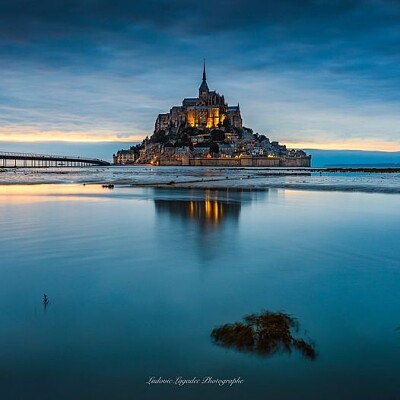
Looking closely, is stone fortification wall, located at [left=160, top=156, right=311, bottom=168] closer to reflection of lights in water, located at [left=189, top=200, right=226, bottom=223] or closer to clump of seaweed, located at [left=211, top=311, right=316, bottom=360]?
reflection of lights in water, located at [left=189, top=200, right=226, bottom=223]

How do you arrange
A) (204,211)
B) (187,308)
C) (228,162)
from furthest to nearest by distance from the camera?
(228,162) < (204,211) < (187,308)

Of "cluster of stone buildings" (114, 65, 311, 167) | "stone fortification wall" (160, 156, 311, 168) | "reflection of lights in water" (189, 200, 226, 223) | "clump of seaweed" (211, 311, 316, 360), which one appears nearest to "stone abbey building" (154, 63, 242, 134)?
"cluster of stone buildings" (114, 65, 311, 167)

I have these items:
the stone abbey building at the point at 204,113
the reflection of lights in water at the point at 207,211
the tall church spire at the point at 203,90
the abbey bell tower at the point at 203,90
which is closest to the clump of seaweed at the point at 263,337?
the reflection of lights in water at the point at 207,211

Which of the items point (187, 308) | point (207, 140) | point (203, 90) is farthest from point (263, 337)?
point (203, 90)

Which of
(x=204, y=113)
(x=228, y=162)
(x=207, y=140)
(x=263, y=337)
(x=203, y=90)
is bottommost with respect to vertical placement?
(x=263, y=337)

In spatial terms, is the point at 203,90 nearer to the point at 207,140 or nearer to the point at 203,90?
the point at 203,90

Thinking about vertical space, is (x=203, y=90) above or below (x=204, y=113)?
above

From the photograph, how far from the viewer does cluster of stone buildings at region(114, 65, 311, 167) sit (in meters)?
161

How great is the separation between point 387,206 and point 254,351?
1681cm

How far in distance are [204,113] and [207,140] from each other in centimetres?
1190

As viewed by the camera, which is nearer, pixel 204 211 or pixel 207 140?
pixel 204 211

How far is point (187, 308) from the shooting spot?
531cm

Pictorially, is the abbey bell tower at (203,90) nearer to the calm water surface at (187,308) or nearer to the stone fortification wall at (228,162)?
the stone fortification wall at (228,162)

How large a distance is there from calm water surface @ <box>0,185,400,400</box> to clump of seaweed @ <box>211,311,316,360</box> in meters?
0.11
